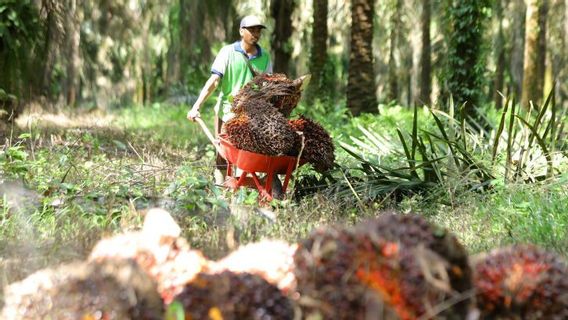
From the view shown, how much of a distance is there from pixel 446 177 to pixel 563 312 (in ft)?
16.0

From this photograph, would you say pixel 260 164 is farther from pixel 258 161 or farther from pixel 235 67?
pixel 235 67

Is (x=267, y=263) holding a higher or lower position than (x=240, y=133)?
higher

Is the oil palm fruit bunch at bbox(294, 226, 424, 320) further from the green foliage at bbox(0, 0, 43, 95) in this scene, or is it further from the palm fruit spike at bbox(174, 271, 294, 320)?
the green foliage at bbox(0, 0, 43, 95)

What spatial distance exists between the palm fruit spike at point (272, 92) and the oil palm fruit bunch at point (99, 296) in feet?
14.1

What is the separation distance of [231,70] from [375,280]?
5.54 m

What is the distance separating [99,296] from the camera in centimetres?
285

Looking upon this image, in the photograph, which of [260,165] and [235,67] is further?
[235,67]

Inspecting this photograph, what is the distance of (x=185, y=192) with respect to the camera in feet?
20.4

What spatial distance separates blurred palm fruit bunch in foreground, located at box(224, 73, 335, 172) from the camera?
270 inches

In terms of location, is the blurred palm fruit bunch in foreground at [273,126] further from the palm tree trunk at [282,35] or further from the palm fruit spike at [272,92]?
the palm tree trunk at [282,35]

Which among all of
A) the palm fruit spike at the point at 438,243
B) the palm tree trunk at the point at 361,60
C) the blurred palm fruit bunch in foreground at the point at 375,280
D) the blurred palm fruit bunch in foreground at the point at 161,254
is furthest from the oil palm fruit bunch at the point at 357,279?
the palm tree trunk at the point at 361,60

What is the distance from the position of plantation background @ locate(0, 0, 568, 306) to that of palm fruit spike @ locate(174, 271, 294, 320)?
1.24 metres

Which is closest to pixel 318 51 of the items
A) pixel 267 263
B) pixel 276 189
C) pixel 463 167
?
pixel 463 167

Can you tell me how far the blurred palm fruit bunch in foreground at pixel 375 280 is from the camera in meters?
2.69
